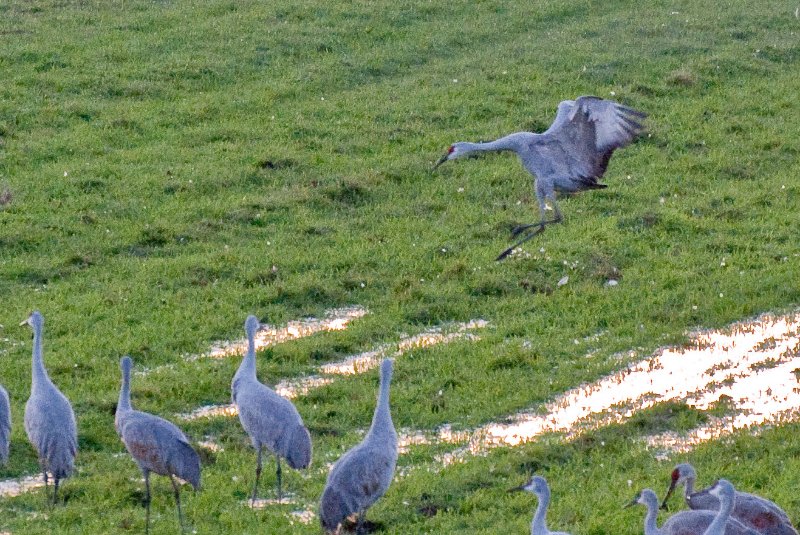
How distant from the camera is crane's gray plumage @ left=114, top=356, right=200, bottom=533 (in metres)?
7.62

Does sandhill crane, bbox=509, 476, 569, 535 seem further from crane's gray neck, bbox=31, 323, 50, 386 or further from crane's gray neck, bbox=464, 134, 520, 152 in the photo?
crane's gray neck, bbox=464, 134, 520, 152

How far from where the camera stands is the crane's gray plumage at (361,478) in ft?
23.7

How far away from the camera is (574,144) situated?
431 inches

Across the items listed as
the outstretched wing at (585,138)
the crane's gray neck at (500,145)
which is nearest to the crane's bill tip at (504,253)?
the outstretched wing at (585,138)

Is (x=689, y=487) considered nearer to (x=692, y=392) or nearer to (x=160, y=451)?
(x=692, y=392)

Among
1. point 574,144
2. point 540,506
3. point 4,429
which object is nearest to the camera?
point 540,506

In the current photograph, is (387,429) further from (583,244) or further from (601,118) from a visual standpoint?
(583,244)

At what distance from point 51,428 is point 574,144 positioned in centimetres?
495

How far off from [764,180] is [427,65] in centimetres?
573

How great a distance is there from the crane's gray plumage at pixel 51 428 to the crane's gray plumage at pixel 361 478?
1.64 metres

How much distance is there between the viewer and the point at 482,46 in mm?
20438

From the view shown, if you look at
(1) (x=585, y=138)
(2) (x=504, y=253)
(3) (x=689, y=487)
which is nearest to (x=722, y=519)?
(3) (x=689, y=487)

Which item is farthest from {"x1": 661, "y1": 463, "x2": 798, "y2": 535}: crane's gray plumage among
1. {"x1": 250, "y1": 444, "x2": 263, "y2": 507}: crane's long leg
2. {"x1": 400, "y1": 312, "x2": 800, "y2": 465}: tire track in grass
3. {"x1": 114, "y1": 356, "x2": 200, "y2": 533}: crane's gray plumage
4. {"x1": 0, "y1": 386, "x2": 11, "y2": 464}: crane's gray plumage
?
{"x1": 0, "y1": 386, "x2": 11, "y2": 464}: crane's gray plumage

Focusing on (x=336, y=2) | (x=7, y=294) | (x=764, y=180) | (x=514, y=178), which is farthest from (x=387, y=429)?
(x=336, y=2)
